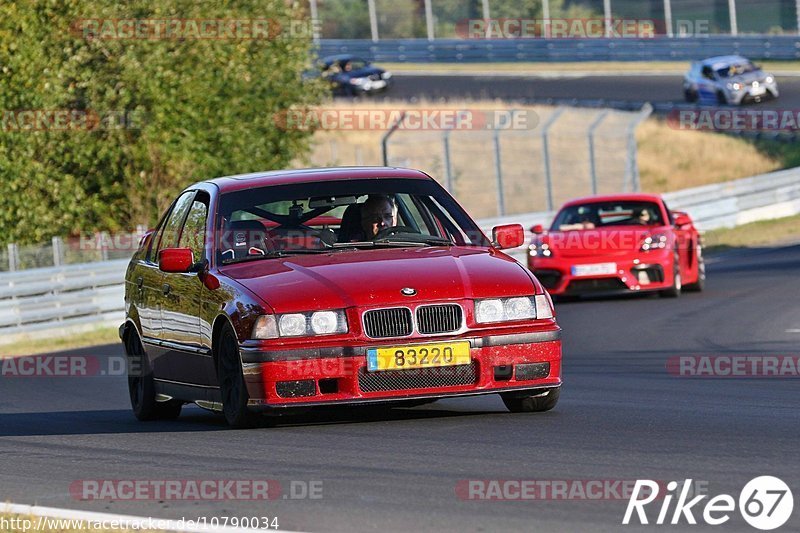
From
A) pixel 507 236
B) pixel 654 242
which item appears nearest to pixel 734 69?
pixel 654 242

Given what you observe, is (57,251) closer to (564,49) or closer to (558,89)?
(558,89)

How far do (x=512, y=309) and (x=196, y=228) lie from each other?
88.8 inches

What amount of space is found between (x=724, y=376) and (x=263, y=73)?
60.9 ft

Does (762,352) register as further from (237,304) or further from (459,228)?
(237,304)

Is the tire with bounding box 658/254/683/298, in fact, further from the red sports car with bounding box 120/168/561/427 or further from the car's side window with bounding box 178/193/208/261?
the car's side window with bounding box 178/193/208/261

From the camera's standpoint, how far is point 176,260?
9.38 metres

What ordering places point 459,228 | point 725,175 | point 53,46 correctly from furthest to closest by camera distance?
point 725,175, point 53,46, point 459,228

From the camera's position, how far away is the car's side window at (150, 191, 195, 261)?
1038 cm

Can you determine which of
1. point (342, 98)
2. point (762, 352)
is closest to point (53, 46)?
point (762, 352)

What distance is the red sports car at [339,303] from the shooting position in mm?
8406

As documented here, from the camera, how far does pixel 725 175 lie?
43.5 m

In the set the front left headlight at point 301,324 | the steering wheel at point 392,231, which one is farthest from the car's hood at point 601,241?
the front left headlight at point 301,324

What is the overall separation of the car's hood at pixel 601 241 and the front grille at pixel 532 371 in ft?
36.6

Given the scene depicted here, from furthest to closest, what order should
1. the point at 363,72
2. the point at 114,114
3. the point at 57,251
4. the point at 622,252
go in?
the point at 363,72
the point at 114,114
the point at 57,251
the point at 622,252
